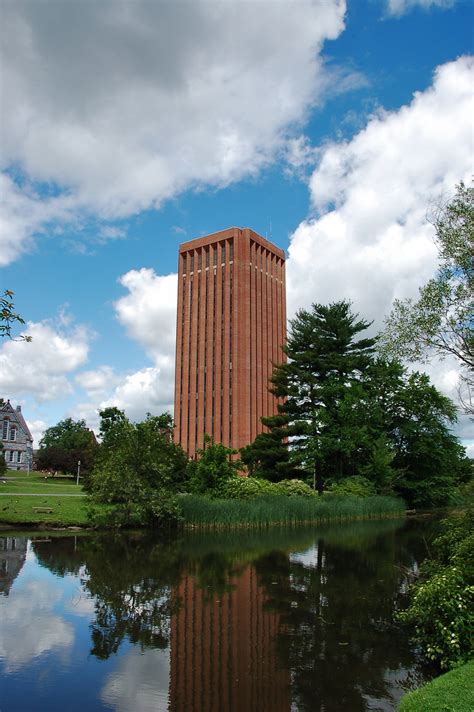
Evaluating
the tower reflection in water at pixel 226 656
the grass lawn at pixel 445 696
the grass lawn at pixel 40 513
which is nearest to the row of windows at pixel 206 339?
the grass lawn at pixel 40 513

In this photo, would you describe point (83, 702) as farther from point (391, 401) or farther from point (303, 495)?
point (391, 401)

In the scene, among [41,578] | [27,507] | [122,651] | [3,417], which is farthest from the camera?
[3,417]

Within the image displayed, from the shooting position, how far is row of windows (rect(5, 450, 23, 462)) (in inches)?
2778

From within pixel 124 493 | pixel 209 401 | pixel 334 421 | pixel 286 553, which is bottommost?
pixel 286 553

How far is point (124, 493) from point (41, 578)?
31.4ft

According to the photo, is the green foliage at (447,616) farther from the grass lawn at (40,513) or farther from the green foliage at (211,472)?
the green foliage at (211,472)

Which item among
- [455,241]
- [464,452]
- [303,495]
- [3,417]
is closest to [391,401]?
[303,495]

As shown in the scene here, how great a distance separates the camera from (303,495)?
31.2m

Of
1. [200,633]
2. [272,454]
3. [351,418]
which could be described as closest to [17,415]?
[272,454]

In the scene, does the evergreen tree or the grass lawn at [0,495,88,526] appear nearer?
the grass lawn at [0,495,88,526]

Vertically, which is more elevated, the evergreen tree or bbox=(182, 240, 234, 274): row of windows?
bbox=(182, 240, 234, 274): row of windows

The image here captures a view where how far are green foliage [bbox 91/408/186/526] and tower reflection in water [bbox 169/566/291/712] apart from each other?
36.7 ft


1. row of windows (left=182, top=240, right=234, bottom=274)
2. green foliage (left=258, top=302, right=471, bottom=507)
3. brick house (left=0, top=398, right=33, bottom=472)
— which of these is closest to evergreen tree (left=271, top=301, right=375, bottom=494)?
green foliage (left=258, top=302, right=471, bottom=507)

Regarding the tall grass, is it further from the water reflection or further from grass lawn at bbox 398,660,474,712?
grass lawn at bbox 398,660,474,712
